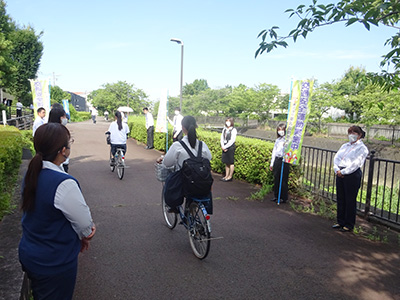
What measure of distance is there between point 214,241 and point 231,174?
4518mm

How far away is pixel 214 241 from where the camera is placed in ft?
16.0

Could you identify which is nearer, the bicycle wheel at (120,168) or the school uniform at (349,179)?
the school uniform at (349,179)

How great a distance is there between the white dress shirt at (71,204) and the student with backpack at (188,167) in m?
1.99

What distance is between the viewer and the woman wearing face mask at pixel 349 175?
5.24 meters

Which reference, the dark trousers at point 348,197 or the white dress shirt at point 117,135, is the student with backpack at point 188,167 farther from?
the white dress shirt at point 117,135

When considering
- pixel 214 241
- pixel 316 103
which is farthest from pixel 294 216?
pixel 316 103

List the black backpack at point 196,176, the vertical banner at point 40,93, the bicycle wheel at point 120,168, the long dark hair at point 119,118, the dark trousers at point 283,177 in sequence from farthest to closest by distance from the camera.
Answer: the vertical banner at point 40,93 < the bicycle wheel at point 120,168 < the long dark hair at point 119,118 < the dark trousers at point 283,177 < the black backpack at point 196,176

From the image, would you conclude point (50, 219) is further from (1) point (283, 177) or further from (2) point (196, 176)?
(1) point (283, 177)

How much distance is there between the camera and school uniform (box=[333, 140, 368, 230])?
5234mm

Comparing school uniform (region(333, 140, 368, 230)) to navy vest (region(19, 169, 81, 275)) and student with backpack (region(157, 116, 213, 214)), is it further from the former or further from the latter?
navy vest (region(19, 169, 81, 275))

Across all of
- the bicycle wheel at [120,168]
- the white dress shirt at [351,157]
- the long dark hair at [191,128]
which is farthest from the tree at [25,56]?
the white dress shirt at [351,157]

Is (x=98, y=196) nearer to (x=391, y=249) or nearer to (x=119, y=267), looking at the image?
(x=119, y=267)

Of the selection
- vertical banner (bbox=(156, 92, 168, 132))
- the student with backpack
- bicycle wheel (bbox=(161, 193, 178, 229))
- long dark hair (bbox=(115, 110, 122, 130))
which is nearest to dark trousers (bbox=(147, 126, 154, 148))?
vertical banner (bbox=(156, 92, 168, 132))

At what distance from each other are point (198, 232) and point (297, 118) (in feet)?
12.2
